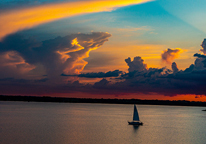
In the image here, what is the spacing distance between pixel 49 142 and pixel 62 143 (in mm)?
3317

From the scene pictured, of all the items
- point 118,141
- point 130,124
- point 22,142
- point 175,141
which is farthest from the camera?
point 130,124

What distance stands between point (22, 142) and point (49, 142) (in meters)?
6.43

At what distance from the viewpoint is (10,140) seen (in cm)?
6969

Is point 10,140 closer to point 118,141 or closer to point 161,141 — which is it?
point 118,141

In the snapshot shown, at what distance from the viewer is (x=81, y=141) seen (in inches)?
2820

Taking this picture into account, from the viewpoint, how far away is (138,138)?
8169 cm

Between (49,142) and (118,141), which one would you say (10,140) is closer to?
(49,142)

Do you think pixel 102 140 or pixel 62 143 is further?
pixel 102 140

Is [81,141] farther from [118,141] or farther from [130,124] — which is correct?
[130,124]

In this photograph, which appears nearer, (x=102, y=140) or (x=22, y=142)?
(x=22, y=142)

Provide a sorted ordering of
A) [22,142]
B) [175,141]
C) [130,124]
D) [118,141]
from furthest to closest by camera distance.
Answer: [130,124]
[175,141]
[118,141]
[22,142]

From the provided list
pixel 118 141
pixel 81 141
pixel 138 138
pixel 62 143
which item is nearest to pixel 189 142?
pixel 138 138

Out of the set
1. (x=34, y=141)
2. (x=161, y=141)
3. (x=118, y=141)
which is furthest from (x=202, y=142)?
(x=34, y=141)

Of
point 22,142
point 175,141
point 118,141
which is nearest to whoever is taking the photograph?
point 22,142
